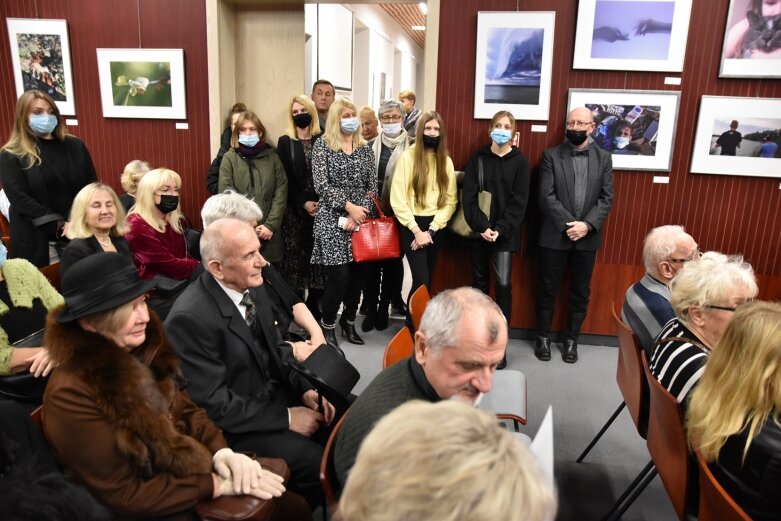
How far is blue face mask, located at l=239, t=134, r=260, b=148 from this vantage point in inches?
167

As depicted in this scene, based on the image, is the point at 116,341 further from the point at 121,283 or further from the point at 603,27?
the point at 603,27

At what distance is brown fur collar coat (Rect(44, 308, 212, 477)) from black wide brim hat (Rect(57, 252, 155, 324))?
0.05 m

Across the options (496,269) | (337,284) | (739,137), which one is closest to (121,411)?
(337,284)

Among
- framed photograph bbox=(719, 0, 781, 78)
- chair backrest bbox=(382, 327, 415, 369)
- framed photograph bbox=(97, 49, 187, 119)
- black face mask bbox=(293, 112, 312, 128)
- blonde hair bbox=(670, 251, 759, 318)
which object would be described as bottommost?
chair backrest bbox=(382, 327, 415, 369)

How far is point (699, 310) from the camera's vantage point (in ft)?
7.02

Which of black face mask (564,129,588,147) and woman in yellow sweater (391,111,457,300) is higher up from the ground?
black face mask (564,129,588,147)

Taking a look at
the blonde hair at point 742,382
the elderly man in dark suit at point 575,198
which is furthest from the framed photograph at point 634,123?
the blonde hair at point 742,382

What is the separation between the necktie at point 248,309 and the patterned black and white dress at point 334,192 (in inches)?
73.0

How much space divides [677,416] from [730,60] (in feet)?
11.5

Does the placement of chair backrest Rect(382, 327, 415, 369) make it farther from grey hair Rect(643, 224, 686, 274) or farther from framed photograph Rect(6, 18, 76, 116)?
framed photograph Rect(6, 18, 76, 116)

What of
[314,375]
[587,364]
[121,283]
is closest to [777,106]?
[587,364]

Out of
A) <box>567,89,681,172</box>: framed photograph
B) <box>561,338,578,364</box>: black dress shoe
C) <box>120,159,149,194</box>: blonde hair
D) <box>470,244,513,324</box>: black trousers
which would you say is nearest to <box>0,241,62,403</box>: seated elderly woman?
<box>120,159,149,194</box>: blonde hair

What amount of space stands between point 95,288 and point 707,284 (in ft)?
6.98

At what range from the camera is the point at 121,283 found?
5.34 feet
